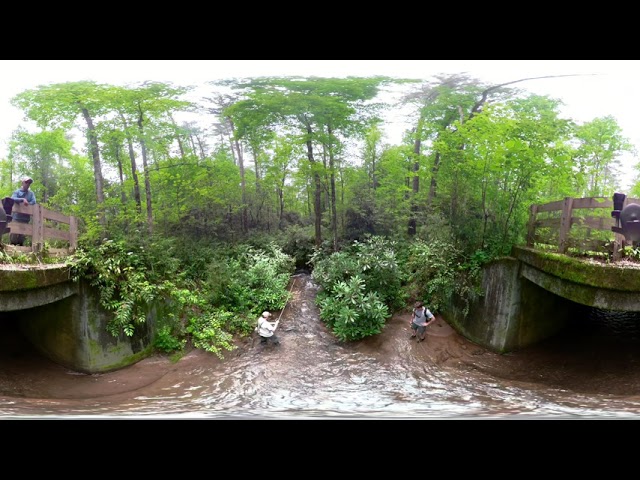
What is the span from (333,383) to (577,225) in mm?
1873

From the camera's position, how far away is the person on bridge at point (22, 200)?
1855 millimetres

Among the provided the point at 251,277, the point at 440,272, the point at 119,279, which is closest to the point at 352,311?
the point at 251,277

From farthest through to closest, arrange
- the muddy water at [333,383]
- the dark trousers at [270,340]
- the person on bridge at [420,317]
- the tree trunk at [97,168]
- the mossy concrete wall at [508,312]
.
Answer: the mossy concrete wall at [508,312] → the person on bridge at [420,317] → the dark trousers at [270,340] → the tree trunk at [97,168] → the muddy water at [333,383]

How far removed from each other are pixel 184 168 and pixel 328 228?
3.68 ft

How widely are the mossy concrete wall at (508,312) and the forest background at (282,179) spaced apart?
51 cm

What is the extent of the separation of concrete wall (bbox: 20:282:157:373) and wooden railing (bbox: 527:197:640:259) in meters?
2.88

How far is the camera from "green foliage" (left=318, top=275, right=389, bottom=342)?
2074mm

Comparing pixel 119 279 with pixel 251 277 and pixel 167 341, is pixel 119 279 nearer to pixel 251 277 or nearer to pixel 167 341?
pixel 167 341

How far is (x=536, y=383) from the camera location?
2.11 m

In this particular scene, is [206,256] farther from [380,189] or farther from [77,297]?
[380,189]

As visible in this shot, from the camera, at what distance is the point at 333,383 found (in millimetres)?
1938

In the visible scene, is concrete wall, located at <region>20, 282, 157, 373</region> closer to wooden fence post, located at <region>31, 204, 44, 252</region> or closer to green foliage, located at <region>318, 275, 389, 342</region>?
wooden fence post, located at <region>31, 204, 44, 252</region>

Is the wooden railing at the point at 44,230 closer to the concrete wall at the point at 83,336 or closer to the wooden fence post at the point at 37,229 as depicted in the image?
the wooden fence post at the point at 37,229

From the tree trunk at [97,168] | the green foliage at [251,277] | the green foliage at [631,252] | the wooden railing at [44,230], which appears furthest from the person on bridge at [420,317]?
the wooden railing at [44,230]
